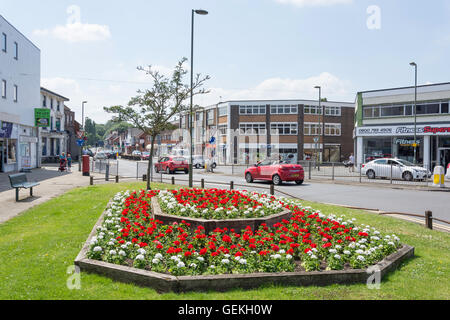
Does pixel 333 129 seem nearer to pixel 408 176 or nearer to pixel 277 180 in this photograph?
pixel 408 176

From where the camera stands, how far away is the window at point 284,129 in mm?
58062

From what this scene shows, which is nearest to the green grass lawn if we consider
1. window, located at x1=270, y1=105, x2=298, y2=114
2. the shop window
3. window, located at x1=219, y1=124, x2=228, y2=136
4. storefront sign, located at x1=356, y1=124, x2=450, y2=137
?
the shop window

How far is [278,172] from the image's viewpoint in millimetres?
21438

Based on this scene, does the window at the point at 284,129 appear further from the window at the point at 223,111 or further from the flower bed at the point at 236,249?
the flower bed at the point at 236,249

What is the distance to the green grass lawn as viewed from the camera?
4.48m

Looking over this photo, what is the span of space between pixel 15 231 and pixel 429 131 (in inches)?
1333

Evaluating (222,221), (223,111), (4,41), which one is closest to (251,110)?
(223,111)

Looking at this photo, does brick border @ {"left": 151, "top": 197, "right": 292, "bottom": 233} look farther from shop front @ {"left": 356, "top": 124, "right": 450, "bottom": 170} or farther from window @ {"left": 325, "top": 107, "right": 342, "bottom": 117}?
window @ {"left": 325, "top": 107, "right": 342, "bottom": 117}

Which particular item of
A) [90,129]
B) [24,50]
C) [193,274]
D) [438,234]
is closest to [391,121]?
[438,234]

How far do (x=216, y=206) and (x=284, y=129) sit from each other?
166 ft

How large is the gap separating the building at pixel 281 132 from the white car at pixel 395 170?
30.6 meters

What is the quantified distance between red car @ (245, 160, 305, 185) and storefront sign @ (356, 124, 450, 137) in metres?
17.7

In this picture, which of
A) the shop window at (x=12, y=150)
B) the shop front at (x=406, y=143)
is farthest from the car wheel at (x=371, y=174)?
the shop window at (x=12, y=150)
